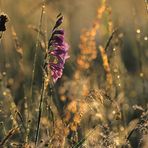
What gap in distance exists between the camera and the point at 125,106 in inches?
164

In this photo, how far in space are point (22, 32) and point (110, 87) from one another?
320 centimetres

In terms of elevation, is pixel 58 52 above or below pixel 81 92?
above

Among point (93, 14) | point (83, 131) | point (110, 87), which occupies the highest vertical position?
point (93, 14)

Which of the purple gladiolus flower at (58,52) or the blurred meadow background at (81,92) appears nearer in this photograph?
the blurred meadow background at (81,92)

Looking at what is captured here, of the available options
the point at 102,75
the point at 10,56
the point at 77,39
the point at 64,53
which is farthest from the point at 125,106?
the point at 77,39

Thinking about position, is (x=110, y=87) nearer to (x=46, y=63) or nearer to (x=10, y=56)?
(x=46, y=63)

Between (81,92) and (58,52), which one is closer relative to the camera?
(58,52)

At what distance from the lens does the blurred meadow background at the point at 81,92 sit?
2.87m

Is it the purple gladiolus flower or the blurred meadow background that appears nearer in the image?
the blurred meadow background

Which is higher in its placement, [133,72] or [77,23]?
[77,23]

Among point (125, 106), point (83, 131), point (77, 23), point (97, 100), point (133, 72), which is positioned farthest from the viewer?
point (77, 23)

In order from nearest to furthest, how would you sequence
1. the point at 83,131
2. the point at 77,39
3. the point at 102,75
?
the point at 83,131 → the point at 102,75 → the point at 77,39

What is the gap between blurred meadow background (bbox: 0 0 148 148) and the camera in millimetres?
2867

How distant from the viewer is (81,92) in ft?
12.6
